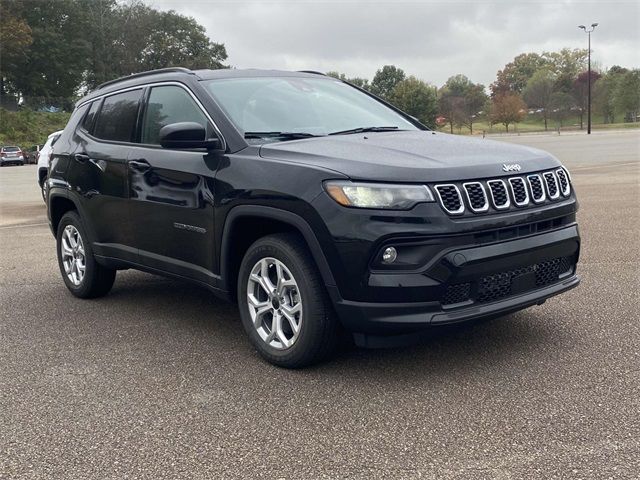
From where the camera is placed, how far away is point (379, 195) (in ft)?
11.8

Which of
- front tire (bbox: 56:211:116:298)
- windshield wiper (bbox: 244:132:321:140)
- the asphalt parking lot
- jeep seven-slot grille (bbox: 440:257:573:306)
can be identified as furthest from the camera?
front tire (bbox: 56:211:116:298)

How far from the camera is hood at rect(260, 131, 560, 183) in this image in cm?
363

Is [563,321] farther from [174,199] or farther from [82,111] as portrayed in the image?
[82,111]

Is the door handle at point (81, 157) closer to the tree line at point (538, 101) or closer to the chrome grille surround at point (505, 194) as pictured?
the chrome grille surround at point (505, 194)

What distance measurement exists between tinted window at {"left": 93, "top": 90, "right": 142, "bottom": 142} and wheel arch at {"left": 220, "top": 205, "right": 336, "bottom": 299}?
1.55 meters

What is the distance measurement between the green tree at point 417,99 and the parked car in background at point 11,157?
5398 centimetres

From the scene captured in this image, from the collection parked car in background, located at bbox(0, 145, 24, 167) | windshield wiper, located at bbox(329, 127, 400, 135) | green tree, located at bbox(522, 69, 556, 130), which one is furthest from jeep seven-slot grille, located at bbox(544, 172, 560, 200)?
green tree, located at bbox(522, 69, 556, 130)

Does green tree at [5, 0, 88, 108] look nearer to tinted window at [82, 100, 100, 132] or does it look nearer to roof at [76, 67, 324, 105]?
tinted window at [82, 100, 100, 132]

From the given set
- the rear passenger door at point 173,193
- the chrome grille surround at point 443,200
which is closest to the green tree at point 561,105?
the rear passenger door at point 173,193

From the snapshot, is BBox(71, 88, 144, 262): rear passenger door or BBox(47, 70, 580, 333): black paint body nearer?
BBox(47, 70, 580, 333): black paint body

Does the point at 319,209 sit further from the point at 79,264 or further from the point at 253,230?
the point at 79,264

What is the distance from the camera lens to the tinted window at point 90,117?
19.7 ft

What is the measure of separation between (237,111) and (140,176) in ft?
3.11

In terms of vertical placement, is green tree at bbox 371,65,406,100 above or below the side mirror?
above
